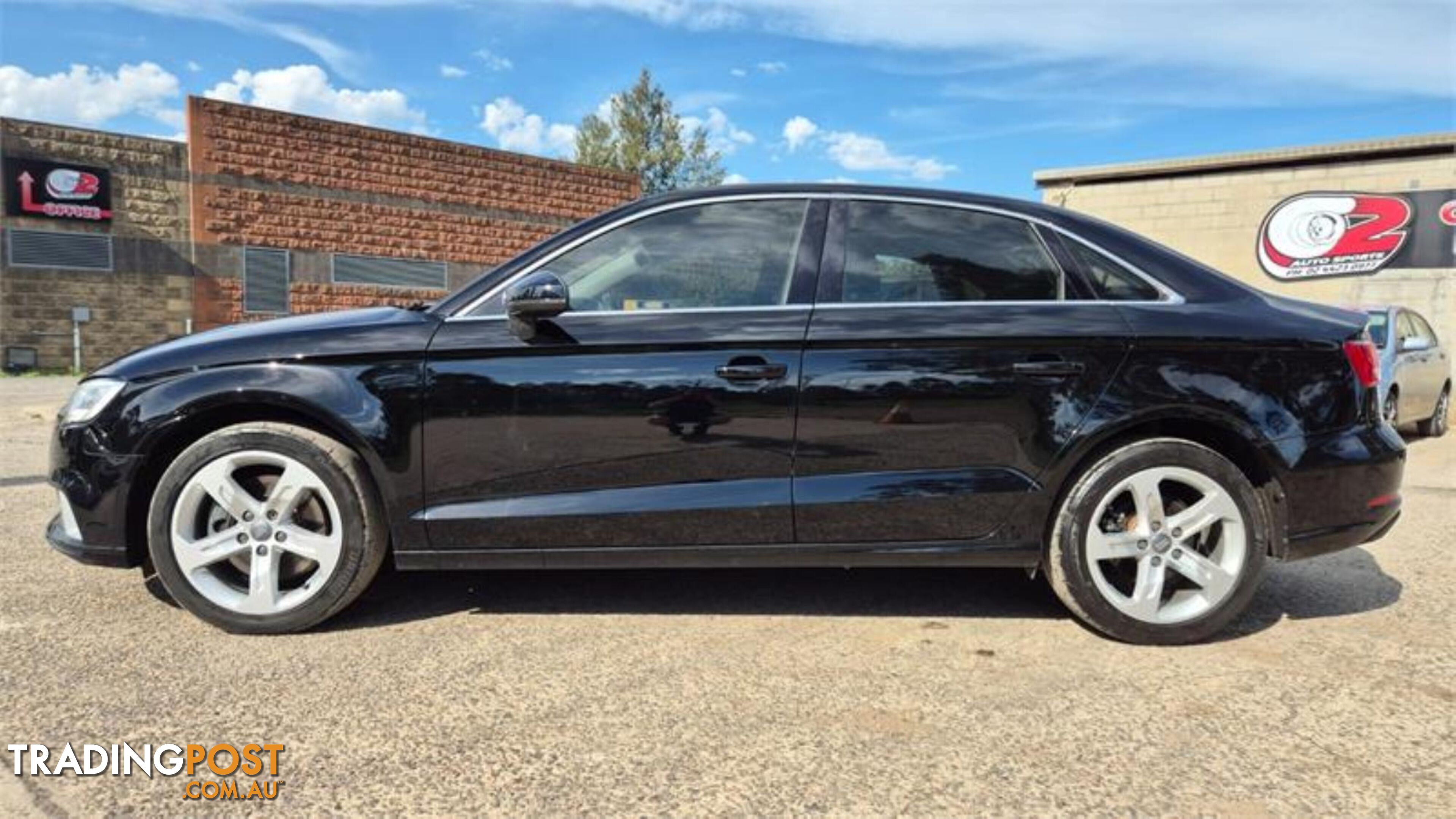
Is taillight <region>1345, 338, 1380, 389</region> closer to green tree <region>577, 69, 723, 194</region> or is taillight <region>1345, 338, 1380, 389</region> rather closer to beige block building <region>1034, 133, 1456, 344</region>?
beige block building <region>1034, 133, 1456, 344</region>

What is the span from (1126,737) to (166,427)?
3.24m

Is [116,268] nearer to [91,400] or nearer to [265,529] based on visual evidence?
[91,400]

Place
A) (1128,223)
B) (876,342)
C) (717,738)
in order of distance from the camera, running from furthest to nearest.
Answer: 1. (1128,223)
2. (876,342)
3. (717,738)

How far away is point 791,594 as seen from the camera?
3.79 metres

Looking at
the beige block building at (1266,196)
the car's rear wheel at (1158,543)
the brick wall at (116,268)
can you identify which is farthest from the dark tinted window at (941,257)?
the brick wall at (116,268)

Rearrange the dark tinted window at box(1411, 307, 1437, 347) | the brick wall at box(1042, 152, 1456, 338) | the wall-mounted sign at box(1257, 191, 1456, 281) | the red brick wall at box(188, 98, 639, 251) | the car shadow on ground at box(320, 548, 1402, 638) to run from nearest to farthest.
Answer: the car shadow on ground at box(320, 548, 1402, 638) → the dark tinted window at box(1411, 307, 1437, 347) → the wall-mounted sign at box(1257, 191, 1456, 281) → the brick wall at box(1042, 152, 1456, 338) → the red brick wall at box(188, 98, 639, 251)

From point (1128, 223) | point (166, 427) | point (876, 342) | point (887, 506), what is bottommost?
point (887, 506)

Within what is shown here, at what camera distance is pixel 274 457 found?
317 cm

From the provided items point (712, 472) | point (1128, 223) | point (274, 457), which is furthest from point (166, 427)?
point (1128, 223)

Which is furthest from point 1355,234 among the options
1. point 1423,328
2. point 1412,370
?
point 1412,370

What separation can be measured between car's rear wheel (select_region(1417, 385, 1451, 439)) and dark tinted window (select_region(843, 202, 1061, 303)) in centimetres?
950

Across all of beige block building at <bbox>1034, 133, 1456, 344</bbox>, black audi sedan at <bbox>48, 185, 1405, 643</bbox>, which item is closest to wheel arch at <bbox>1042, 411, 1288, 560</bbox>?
black audi sedan at <bbox>48, 185, 1405, 643</bbox>

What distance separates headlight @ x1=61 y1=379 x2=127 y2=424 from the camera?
10.5 ft

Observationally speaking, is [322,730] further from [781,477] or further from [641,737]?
[781,477]
